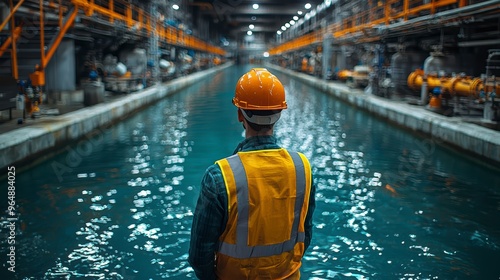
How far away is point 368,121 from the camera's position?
14.4 m

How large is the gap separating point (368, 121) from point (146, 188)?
8974mm

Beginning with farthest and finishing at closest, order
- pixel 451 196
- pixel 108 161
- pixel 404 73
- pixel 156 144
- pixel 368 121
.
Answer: pixel 404 73 → pixel 368 121 → pixel 156 144 → pixel 108 161 → pixel 451 196

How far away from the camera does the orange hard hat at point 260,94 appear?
2076mm

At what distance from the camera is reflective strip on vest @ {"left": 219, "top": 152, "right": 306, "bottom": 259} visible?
195 cm

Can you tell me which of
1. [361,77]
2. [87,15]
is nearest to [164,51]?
[361,77]

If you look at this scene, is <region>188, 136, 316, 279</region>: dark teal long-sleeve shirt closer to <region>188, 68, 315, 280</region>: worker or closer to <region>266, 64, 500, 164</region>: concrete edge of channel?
<region>188, 68, 315, 280</region>: worker

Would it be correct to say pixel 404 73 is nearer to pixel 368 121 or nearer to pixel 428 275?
pixel 368 121

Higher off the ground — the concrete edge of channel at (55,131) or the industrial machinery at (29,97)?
the industrial machinery at (29,97)

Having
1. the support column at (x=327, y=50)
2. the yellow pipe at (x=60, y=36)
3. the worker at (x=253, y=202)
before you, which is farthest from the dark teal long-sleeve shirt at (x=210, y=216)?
the support column at (x=327, y=50)

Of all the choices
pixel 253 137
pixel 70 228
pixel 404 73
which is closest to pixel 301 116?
pixel 404 73

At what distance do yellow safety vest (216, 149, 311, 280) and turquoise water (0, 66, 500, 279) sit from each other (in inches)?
89.7

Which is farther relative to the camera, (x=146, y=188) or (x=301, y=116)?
(x=301, y=116)

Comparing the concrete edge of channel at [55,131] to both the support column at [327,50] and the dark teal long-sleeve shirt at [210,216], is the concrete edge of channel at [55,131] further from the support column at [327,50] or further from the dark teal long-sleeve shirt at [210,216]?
the support column at [327,50]

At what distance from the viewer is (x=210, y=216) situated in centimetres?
197
